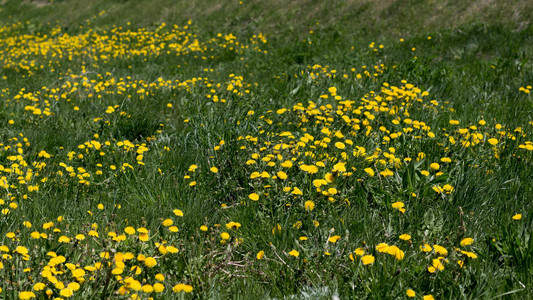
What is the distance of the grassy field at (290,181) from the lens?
2295 millimetres

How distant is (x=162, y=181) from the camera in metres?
3.43

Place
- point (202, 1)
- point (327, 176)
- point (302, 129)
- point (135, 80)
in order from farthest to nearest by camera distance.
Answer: point (202, 1) < point (135, 80) < point (302, 129) < point (327, 176)

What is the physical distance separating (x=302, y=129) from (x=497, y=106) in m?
2.35

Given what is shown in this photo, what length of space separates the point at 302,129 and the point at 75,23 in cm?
1231

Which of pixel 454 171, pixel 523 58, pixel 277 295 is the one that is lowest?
pixel 523 58

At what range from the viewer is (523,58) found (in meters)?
6.16

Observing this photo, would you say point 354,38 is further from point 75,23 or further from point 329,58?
point 75,23

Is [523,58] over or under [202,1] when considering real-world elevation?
under

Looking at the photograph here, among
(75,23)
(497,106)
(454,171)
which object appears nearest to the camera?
(454,171)

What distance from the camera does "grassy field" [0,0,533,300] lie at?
7.53 ft

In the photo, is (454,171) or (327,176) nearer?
(327,176)

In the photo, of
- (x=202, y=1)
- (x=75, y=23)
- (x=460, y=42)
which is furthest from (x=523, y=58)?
(x=75, y=23)

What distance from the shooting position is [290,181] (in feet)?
10.6

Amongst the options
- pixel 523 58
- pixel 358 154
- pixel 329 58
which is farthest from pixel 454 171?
pixel 329 58
